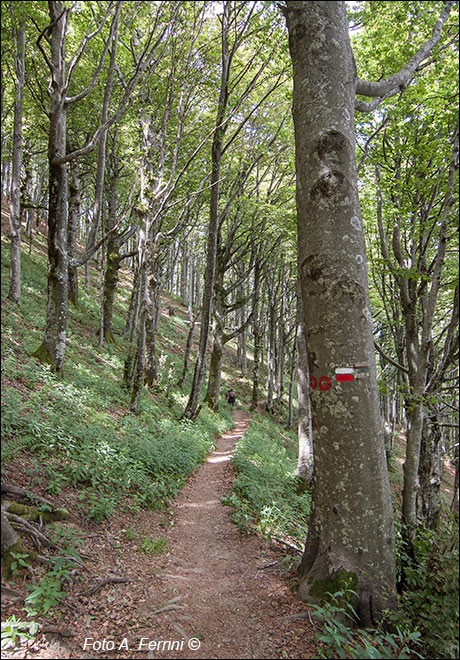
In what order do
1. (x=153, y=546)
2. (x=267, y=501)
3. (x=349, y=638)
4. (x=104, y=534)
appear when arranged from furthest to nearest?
(x=267, y=501) → (x=153, y=546) → (x=104, y=534) → (x=349, y=638)

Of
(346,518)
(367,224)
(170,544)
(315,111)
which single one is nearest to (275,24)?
(367,224)

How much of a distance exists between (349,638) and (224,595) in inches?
53.4

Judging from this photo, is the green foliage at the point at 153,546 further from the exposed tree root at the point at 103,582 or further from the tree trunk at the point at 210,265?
the tree trunk at the point at 210,265

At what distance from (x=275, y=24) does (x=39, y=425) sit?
1026 cm

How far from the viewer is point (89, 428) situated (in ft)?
20.5

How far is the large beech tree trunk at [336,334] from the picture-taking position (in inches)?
121

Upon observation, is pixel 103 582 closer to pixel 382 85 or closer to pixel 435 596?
pixel 435 596

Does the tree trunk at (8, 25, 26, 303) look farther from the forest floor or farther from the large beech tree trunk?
the large beech tree trunk

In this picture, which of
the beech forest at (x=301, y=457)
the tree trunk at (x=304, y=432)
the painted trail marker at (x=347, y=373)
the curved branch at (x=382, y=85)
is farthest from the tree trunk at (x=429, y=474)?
the curved branch at (x=382, y=85)

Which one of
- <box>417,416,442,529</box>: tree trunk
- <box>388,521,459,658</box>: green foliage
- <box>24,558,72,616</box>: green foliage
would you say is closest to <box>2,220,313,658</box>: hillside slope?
<box>24,558,72,616</box>: green foliage

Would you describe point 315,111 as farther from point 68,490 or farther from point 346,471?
point 68,490

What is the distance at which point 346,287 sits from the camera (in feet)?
10.4

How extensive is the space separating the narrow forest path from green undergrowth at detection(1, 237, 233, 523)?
91cm

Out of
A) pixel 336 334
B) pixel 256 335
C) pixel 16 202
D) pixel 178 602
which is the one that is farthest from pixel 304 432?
pixel 256 335
